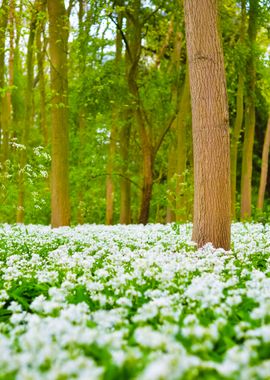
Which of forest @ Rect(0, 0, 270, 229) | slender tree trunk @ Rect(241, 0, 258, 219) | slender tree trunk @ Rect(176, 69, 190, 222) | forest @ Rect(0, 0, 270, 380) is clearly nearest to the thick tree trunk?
forest @ Rect(0, 0, 270, 380)

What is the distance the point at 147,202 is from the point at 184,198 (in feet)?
7.95

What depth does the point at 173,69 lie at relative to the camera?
19328mm

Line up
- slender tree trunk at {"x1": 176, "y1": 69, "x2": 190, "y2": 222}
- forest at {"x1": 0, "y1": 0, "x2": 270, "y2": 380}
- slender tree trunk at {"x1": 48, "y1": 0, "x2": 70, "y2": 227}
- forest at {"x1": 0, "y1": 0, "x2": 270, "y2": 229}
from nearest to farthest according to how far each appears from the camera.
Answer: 1. forest at {"x1": 0, "y1": 0, "x2": 270, "y2": 380}
2. slender tree trunk at {"x1": 48, "y1": 0, "x2": 70, "y2": 227}
3. forest at {"x1": 0, "y1": 0, "x2": 270, "y2": 229}
4. slender tree trunk at {"x1": 176, "y1": 69, "x2": 190, "y2": 222}

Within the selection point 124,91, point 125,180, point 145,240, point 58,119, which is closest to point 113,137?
point 125,180

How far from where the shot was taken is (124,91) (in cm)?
1714

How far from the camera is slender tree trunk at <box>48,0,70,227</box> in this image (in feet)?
40.6

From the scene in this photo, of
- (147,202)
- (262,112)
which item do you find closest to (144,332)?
(147,202)

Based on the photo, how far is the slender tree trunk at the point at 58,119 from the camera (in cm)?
1237

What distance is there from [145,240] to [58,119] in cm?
514

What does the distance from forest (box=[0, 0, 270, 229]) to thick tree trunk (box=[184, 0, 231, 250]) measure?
5.43m

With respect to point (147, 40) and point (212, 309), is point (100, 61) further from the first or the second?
point (212, 309)

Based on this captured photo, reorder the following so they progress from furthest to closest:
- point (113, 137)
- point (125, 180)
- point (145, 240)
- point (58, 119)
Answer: point (113, 137)
point (125, 180)
point (58, 119)
point (145, 240)

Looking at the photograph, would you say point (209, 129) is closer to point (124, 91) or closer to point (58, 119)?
point (58, 119)

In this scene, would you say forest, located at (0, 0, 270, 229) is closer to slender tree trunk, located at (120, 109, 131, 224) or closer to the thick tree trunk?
slender tree trunk, located at (120, 109, 131, 224)
